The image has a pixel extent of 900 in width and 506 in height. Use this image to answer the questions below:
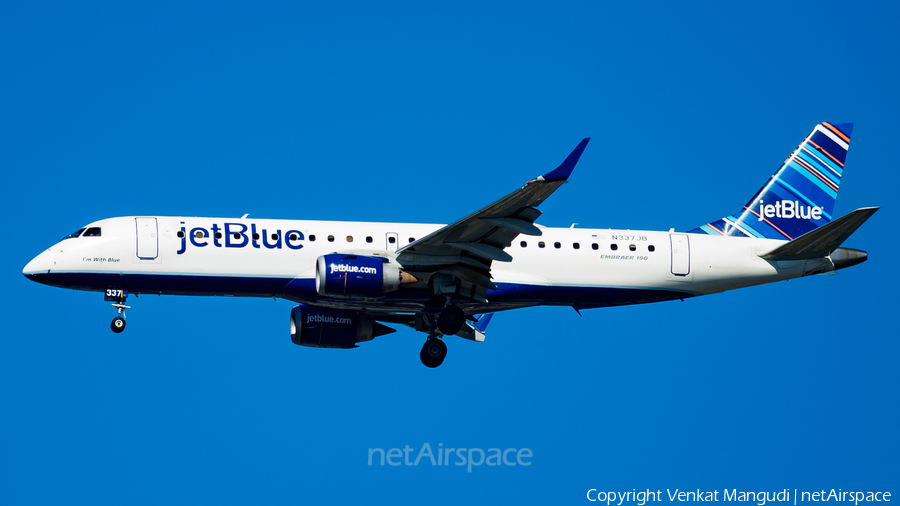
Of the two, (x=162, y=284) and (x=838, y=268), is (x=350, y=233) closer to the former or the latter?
(x=162, y=284)

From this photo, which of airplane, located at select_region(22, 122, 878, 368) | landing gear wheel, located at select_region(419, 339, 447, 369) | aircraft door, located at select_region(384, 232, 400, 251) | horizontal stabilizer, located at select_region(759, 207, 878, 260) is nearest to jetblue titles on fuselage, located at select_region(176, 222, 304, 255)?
airplane, located at select_region(22, 122, 878, 368)

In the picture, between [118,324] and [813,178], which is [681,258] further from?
[118,324]

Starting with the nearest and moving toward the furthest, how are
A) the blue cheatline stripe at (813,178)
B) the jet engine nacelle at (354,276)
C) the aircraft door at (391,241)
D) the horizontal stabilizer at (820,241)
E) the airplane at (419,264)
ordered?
the jet engine nacelle at (354,276) → the airplane at (419,264) → the horizontal stabilizer at (820,241) → the aircraft door at (391,241) → the blue cheatline stripe at (813,178)

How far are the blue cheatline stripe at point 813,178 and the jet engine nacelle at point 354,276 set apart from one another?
1653cm

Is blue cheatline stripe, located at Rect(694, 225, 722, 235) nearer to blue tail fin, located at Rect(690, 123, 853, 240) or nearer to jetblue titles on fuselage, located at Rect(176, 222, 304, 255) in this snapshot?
blue tail fin, located at Rect(690, 123, 853, 240)

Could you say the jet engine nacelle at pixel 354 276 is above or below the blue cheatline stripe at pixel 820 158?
below

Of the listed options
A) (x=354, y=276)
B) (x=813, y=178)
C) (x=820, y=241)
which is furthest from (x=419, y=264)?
(x=813, y=178)

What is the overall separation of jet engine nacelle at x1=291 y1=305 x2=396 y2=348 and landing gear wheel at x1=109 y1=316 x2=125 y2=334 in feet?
19.3

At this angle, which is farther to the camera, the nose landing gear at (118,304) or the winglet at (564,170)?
the nose landing gear at (118,304)

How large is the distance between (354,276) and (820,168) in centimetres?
1867

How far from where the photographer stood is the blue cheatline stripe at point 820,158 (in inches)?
1526

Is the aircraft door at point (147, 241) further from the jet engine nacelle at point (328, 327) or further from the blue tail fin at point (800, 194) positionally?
the blue tail fin at point (800, 194)

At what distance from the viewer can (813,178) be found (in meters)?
38.4

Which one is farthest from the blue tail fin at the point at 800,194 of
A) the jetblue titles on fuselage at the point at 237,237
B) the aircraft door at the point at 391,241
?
the jetblue titles on fuselage at the point at 237,237
